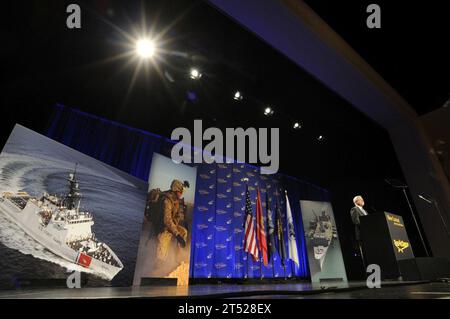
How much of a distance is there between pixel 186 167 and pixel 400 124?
4.81 m

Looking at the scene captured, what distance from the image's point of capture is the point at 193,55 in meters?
3.68

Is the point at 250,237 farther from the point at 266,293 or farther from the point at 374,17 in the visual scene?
the point at 374,17

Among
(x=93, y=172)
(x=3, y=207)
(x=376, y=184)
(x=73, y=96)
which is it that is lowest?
(x=3, y=207)

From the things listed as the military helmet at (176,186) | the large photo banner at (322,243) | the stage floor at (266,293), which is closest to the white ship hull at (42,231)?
the stage floor at (266,293)

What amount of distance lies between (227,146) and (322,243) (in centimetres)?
407

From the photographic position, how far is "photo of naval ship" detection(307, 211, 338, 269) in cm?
682

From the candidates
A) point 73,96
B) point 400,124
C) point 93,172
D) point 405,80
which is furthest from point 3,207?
point 400,124

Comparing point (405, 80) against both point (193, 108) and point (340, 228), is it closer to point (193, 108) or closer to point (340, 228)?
point (193, 108)

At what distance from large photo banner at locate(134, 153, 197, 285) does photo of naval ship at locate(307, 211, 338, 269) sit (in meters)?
3.80

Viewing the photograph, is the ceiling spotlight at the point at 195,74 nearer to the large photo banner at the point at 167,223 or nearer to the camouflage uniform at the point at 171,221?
the large photo banner at the point at 167,223

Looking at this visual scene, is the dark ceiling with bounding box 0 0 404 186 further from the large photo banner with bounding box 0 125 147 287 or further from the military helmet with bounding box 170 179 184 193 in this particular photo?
the military helmet with bounding box 170 179 184 193

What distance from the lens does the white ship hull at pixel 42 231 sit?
8.81ft

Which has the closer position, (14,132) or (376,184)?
(14,132)

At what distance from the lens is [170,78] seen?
13.7ft
